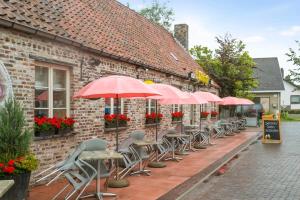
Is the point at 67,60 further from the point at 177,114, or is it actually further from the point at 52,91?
the point at 177,114

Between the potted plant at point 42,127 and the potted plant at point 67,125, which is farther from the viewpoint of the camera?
the potted plant at point 67,125

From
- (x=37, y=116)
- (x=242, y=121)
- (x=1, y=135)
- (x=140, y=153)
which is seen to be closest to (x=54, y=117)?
(x=37, y=116)

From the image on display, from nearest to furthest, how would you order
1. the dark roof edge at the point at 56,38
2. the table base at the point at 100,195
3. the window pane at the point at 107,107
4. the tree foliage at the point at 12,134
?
1. the tree foliage at the point at 12,134
2. the table base at the point at 100,195
3. the dark roof edge at the point at 56,38
4. the window pane at the point at 107,107

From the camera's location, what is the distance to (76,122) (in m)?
9.48

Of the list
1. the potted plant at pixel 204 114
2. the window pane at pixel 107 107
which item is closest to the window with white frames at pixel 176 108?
the potted plant at pixel 204 114

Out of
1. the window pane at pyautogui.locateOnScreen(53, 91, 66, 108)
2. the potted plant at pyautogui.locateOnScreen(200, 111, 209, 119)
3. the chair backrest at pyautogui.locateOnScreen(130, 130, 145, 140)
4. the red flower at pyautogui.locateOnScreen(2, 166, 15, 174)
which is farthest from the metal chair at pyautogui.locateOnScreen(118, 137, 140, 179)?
the potted plant at pyautogui.locateOnScreen(200, 111, 209, 119)

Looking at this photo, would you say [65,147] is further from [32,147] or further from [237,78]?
[237,78]

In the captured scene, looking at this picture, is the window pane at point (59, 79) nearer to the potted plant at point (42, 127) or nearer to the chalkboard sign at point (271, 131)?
the potted plant at point (42, 127)

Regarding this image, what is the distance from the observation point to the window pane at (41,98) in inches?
332

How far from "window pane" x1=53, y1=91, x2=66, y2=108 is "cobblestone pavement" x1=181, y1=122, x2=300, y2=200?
11.7 ft

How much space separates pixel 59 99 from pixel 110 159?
2546mm

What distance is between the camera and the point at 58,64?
8.88 m

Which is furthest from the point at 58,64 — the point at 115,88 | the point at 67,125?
the point at 115,88

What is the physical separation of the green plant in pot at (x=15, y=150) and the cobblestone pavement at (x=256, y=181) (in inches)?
120
